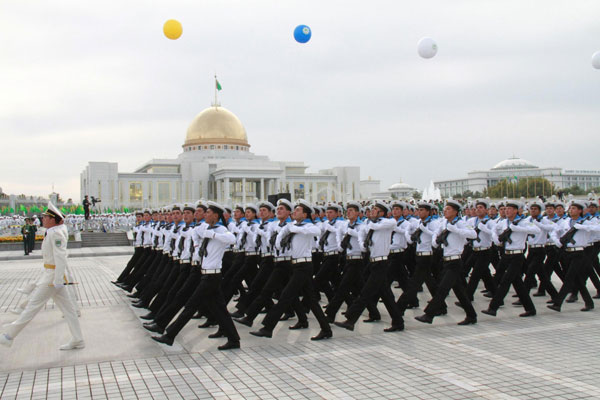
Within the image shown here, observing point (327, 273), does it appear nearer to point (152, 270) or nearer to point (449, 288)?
point (449, 288)

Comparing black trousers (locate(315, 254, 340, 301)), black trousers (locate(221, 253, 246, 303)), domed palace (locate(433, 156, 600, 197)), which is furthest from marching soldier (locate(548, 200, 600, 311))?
domed palace (locate(433, 156, 600, 197))

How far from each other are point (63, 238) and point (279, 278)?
2.73 m

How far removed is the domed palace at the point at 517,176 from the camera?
106 metres

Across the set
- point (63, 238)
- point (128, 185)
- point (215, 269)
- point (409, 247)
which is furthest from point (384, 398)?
point (128, 185)

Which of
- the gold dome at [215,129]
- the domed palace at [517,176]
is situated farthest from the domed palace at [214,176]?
the domed palace at [517,176]

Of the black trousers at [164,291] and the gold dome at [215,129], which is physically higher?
the gold dome at [215,129]

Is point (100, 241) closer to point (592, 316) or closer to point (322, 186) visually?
point (592, 316)

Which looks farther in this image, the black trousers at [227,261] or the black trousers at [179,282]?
the black trousers at [227,261]

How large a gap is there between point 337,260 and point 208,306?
2902mm

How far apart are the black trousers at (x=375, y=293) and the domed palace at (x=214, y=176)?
51.8m

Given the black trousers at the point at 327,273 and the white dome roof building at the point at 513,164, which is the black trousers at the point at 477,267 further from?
the white dome roof building at the point at 513,164

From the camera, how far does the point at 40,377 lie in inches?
210

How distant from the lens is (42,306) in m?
6.11

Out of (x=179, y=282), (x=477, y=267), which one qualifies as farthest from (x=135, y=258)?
(x=477, y=267)
